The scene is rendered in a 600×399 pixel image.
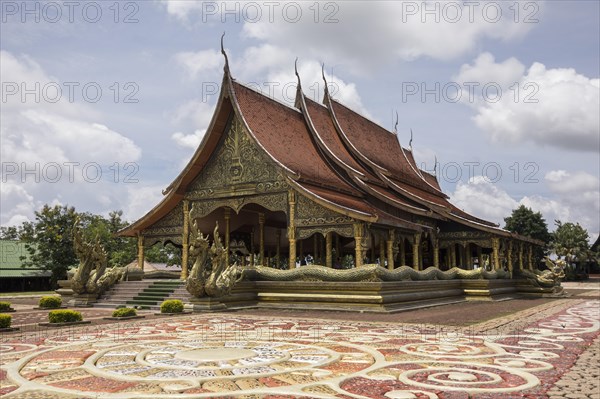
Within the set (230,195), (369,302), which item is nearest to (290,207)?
(230,195)

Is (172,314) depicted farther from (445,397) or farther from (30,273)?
(30,273)

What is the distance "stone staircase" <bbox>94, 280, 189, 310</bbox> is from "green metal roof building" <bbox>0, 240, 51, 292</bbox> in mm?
18755

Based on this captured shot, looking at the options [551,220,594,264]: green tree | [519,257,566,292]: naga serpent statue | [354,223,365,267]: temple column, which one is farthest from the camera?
[551,220,594,264]: green tree

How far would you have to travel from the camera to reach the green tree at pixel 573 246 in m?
48.8

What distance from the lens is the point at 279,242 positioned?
25.4 metres

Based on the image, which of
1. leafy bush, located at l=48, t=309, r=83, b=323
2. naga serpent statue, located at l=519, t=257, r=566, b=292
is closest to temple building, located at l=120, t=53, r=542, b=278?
naga serpent statue, located at l=519, t=257, r=566, b=292

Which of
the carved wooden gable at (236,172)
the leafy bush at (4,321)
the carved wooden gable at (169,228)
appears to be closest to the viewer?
the leafy bush at (4,321)

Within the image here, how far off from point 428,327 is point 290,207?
25.6ft

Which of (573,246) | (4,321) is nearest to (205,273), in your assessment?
(4,321)

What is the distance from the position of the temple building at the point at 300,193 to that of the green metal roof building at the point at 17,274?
52.9ft

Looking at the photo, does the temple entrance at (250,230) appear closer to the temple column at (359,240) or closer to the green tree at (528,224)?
the temple column at (359,240)

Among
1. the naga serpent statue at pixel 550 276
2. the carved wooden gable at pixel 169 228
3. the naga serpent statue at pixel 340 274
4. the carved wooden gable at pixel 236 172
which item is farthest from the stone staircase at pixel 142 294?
the naga serpent statue at pixel 550 276

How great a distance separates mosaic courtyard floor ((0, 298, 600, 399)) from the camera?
15.0 ft

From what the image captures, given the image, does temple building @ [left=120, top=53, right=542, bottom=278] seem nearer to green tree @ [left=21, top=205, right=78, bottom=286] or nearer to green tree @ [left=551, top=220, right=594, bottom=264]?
green tree @ [left=21, top=205, right=78, bottom=286]
